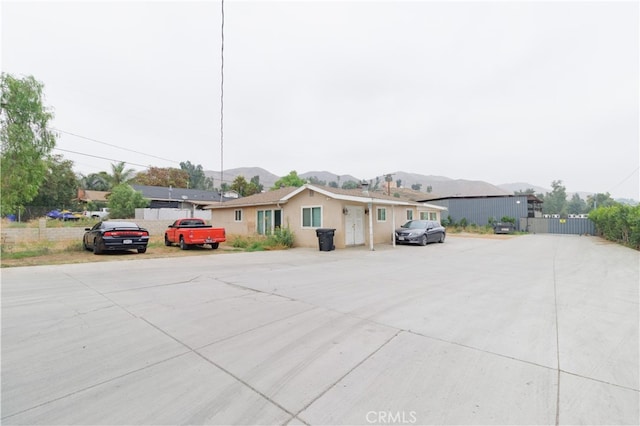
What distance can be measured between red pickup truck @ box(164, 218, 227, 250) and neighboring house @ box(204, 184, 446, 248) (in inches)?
148

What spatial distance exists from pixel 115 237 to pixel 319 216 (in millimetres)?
9217

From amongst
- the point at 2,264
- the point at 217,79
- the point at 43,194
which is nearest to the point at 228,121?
the point at 217,79

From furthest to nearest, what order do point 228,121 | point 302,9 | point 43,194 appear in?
point 43,194
point 228,121
point 302,9

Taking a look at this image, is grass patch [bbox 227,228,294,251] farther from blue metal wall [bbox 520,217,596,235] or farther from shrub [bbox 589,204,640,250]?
blue metal wall [bbox 520,217,596,235]

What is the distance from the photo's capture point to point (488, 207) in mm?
29547

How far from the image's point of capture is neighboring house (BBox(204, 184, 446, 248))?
14383mm

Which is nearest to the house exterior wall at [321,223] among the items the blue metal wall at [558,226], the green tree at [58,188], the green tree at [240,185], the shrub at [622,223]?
the shrub at [622,223]

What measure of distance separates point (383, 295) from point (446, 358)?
2525 mm

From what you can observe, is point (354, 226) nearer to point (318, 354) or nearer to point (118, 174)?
point (318, 354)

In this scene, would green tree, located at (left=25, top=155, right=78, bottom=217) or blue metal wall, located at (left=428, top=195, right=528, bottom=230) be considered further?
green tree, located at (left=25, top=155, right=78, bottom=217)

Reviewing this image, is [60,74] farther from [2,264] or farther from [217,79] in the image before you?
[2,264]

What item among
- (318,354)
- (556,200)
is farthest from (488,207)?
(556,200)

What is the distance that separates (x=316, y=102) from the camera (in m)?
19.6

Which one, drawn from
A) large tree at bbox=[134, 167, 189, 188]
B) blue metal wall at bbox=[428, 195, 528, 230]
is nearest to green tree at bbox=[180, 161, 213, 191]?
large tree at bbox=[134, 167, 189, 188]
